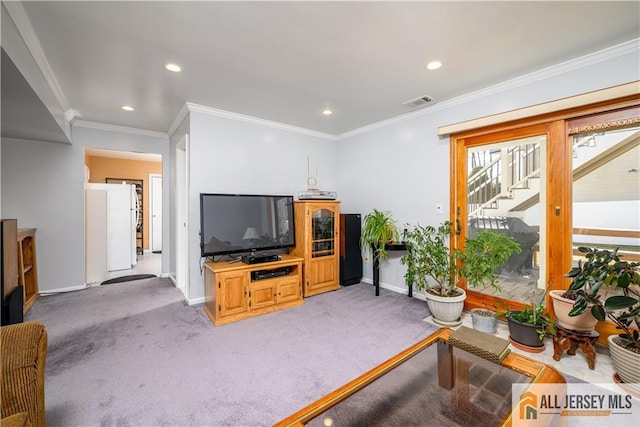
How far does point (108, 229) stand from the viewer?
15.1ft

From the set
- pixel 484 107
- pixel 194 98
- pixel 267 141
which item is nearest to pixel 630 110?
pixel 484 107

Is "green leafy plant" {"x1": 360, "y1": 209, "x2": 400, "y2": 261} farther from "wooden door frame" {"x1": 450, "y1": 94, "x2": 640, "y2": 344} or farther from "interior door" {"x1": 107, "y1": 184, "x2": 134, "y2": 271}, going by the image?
"interior door" {"x1": 107, "y1": 184, "x2": 134, "y2": 271}

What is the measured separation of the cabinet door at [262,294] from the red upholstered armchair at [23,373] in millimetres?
1899

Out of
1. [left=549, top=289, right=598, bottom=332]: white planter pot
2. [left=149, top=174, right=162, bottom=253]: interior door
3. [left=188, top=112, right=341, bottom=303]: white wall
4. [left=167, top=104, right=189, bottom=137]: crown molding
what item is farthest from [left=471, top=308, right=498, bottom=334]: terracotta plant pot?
[left=149, top=174, right=162, bottom=253]: interior door

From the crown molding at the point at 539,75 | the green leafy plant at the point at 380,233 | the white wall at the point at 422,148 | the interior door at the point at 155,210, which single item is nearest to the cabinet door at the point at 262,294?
the green leafy plant at the point at 380,233

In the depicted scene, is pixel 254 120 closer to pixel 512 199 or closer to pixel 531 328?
pixel 512 199

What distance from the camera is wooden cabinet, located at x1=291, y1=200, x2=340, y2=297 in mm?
3646

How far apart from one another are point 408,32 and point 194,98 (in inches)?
92.0

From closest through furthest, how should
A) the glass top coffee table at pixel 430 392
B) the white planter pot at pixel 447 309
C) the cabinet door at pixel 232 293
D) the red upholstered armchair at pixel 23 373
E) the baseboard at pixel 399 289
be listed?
the red upholstered armchair at pixel 23 373, the glass top coffee table at pixel 430 392, the white planter pot at pixel 447 309, the cabinet door at pixel 232 293, the baseboard at pixel 399 289

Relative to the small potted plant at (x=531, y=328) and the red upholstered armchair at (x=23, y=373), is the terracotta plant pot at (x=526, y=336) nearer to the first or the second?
the small potted plant at (x=531, y=328)

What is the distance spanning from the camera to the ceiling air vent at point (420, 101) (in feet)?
10.1

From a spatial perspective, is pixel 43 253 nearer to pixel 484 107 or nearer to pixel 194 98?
pixel 194 98

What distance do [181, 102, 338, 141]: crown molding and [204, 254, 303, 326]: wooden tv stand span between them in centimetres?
186

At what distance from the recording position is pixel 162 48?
2.10 meters
